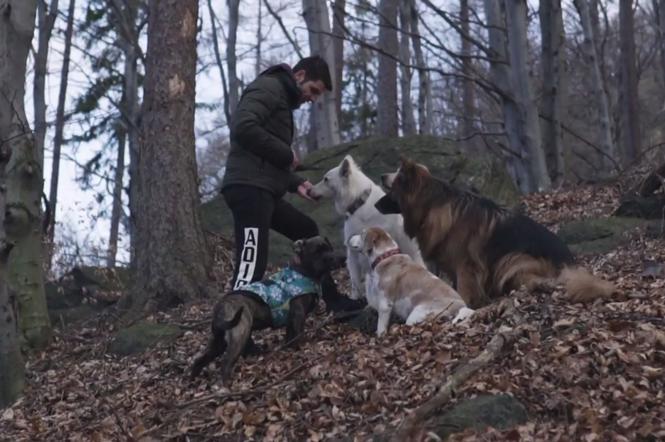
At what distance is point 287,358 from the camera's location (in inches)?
336

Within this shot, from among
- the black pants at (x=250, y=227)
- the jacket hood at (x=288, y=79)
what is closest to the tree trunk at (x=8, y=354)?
the black pants at (x=250, y=227)

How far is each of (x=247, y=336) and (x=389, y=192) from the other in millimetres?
2218

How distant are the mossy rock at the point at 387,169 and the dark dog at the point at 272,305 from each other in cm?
509

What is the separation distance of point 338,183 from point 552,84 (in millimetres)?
10874

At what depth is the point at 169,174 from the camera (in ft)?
43.4

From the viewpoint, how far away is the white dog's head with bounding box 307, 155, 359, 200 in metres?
10.3

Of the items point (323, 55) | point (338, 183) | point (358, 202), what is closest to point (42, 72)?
point (323, 55)

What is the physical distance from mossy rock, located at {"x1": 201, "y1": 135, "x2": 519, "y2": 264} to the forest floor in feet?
16.3

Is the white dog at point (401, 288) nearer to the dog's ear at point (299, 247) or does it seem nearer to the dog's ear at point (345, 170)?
the dog's ear at point (299, 247)

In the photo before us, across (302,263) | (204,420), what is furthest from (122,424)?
(302,263)

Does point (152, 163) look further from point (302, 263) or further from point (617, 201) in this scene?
point (617, 201)

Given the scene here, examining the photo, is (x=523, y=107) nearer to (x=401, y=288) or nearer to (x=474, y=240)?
(x=474, y=240)

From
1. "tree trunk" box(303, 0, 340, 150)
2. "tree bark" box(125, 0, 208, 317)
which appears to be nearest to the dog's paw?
"tree bark" box(125, 0, 208, 317)

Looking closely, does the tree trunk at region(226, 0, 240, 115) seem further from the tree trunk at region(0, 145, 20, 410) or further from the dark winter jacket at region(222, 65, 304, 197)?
the dark winter jacket at region(222, 65, 304, 197)
